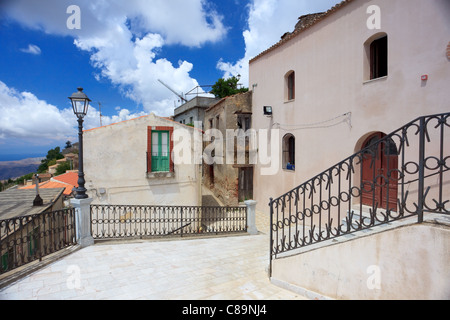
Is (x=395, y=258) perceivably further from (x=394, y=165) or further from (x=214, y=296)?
(x=394, y=165)

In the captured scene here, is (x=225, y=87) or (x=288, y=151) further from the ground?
(x=225, y=87)

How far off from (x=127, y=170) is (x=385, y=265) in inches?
403

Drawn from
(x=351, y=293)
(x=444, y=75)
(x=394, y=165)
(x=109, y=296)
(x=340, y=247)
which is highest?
(x=444, y=75)

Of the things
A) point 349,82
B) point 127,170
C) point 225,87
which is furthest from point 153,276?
point 225,87

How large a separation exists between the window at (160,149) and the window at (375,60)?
817 centimetres

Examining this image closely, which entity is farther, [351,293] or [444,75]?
[444,75]

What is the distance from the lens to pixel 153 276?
4387 mm

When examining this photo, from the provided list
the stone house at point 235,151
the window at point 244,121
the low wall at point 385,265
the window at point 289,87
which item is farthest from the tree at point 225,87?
the low wall at point 385,265

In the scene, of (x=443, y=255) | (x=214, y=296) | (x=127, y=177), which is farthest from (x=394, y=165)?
(x=127, y=177)

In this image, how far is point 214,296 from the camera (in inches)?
142

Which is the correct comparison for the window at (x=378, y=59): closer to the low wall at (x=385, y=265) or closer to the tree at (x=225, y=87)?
the low wall at (x=385, y=265)

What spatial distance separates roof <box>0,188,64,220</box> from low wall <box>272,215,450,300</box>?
23.6ft

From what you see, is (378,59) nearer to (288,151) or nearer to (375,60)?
(375,60)
